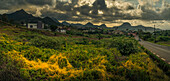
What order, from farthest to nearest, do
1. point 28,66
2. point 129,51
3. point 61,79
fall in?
point 129,51 → point 28,66 → point 61,79

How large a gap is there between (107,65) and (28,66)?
7539 millimetres

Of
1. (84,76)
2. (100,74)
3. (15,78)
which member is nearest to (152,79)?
(100,74)

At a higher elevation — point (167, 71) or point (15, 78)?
point (15, 78)

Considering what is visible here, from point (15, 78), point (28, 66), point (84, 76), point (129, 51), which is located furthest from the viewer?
point (129, 51)

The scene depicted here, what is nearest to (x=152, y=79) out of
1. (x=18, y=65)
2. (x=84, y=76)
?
(x=84, y=76)

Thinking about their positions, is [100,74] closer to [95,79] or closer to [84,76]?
[95,79]

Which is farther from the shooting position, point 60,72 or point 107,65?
point 107,65

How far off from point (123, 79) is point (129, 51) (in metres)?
9.75

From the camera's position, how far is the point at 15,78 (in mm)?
6914

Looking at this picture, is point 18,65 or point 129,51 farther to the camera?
point 129,51

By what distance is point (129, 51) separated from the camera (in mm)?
16984

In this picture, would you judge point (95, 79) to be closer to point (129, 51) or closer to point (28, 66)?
point (28, 66)

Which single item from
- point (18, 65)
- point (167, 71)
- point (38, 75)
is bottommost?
point (167, 71)

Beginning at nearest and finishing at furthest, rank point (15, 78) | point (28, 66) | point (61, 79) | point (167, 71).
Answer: point (15, 78) → point (61, 79) → point (28, 66) → point (167, 71)
